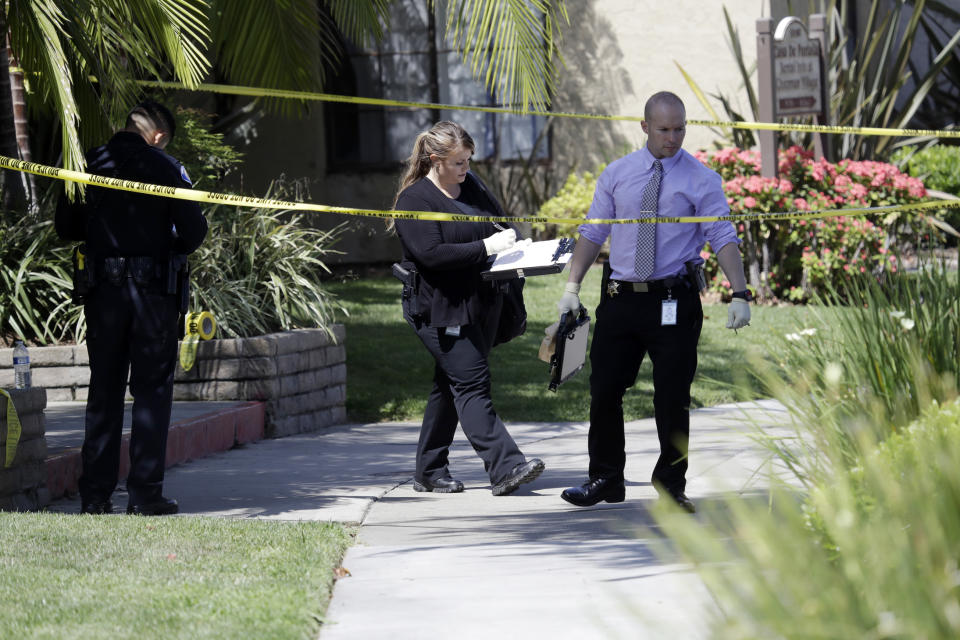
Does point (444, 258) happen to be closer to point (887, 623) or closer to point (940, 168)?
point (887, 623)

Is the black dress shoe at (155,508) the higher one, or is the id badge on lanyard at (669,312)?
the id badge on lanyard at (669,312)

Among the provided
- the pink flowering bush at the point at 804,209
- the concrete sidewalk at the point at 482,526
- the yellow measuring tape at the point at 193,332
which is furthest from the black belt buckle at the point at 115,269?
the pink flowering bush at the point at 804,209

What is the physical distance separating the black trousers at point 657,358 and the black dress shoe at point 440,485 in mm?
910

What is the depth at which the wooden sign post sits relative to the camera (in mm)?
13180

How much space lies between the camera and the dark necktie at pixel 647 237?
6000mm

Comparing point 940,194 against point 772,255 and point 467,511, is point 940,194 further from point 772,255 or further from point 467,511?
point 467,511

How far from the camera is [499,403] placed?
31.4 ft

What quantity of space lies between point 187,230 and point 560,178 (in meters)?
11.1

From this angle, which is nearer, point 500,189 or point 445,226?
point 445,226

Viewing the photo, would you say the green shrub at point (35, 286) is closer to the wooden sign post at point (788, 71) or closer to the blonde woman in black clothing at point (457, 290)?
the blonde woman in black clothing at point (457, 290)

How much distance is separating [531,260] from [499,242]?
194mm

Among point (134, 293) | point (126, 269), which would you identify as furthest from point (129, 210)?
point (134, 293)

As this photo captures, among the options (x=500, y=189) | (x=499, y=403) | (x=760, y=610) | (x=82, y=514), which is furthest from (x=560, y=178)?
(x=760, y=610)

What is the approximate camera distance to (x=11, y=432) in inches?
235
